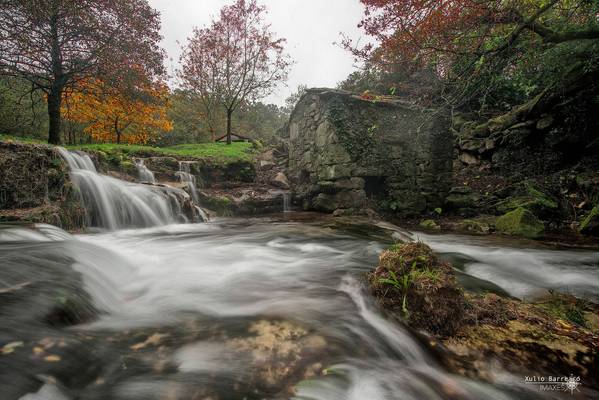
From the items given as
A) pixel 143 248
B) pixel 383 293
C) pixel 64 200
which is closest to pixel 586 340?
pixel 383 293

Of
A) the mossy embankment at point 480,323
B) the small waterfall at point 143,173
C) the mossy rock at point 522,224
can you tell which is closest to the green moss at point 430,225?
the mossy rock at point 522,224

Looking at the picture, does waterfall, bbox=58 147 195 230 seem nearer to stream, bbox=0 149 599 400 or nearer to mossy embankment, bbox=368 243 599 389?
stream, bbox=0 149 599 400

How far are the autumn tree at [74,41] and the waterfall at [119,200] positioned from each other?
427 cm

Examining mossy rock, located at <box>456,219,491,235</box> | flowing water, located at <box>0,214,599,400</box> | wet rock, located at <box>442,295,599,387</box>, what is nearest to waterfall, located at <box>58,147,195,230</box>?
flowing water, located at <box>0,214,599,400</box>

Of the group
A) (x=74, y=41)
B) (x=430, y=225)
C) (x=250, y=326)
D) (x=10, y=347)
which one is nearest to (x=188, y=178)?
(x=74, y=41)

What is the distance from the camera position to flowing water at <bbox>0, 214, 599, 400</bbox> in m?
1.49

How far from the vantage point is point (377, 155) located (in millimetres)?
9977

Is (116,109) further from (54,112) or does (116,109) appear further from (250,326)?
(250,326)

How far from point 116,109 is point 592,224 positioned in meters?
19.0

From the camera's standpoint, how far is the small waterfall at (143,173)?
9.53 metres

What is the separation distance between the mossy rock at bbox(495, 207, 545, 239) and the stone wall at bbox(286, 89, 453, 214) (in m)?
3.18

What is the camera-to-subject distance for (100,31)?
32.4 feet

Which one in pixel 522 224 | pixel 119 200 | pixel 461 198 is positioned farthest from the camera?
pixel 461 198

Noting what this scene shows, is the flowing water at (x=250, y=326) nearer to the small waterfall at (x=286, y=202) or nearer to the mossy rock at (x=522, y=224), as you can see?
the mossy rock at (x=522, y=224)
